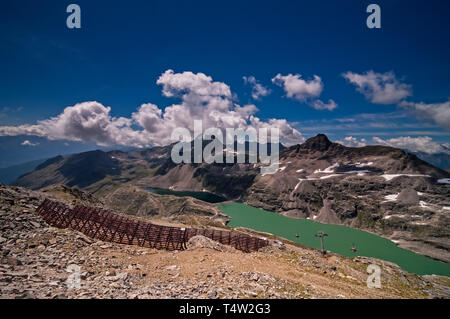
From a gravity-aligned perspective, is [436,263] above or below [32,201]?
below

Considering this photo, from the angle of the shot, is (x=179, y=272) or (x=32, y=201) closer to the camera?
(x=179, y=272)

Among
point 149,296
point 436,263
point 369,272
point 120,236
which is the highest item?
point 149,296

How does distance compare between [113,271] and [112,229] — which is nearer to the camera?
[113,271]

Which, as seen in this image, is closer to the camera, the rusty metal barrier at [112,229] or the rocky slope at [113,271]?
the rocky slope at [113,271]

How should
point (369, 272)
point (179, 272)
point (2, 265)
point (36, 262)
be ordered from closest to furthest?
1. point (2, 265)
2. point (36, 262)
3. point (179, 272)
4. point (369, 272)

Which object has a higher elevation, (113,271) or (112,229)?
(113,271)

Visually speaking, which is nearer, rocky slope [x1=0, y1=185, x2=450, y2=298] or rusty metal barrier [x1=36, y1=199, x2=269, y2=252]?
rocky slope [x1=0, y1=185, x2=450, y2=298]

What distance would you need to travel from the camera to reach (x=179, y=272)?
62.5 ft

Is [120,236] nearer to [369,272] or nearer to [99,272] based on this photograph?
[99,272]
